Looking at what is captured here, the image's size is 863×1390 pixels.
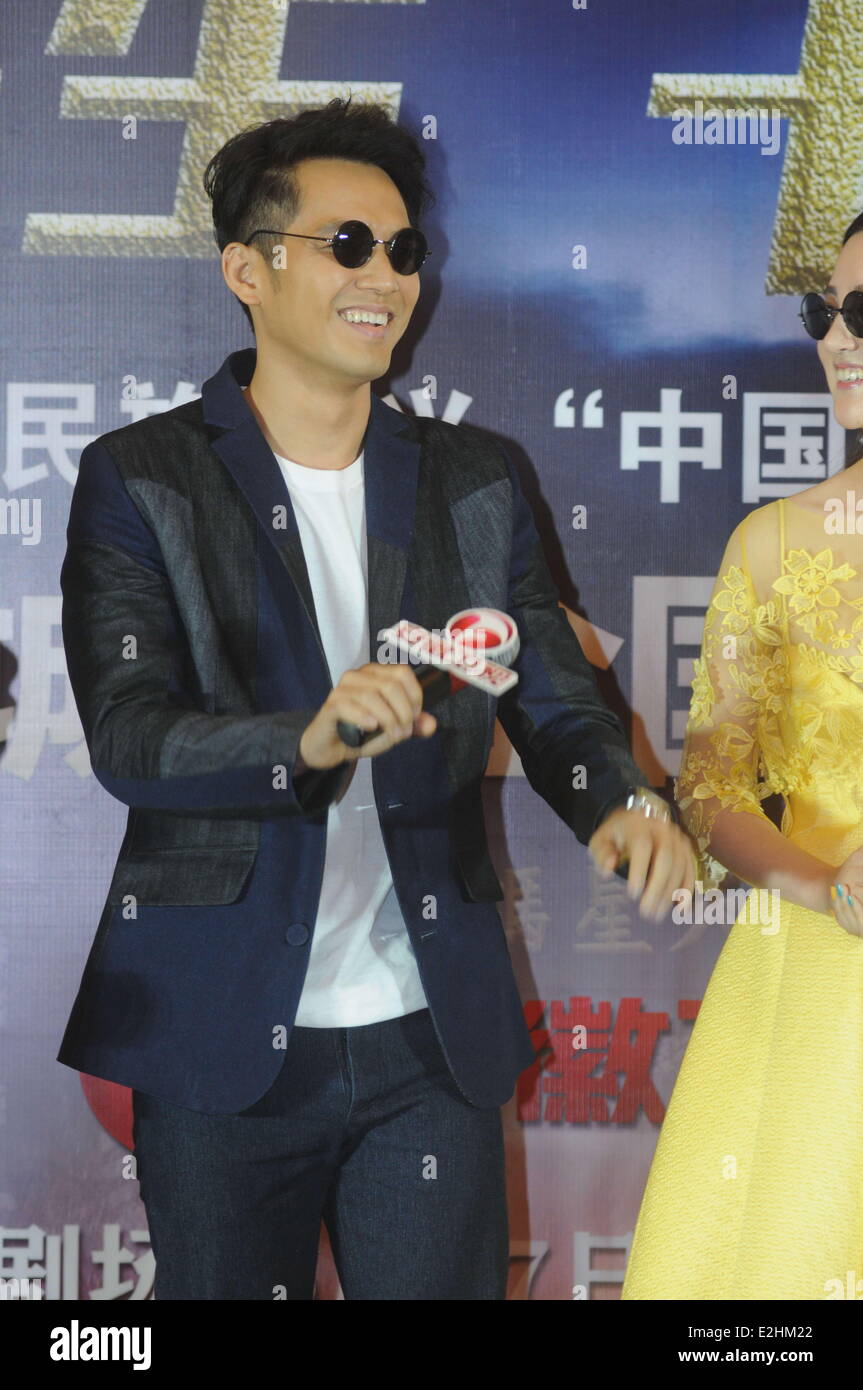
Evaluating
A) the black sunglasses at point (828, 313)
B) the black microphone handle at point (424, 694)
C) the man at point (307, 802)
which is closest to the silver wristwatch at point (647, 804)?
the man at point (307, 802)

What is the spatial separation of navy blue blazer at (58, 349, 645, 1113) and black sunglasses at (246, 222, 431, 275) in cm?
24

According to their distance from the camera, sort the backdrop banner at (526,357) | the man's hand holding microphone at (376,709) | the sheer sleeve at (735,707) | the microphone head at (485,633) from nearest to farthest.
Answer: the man's hand holding microphone at (376,709) < the microphone head at (485,633) < the sheer sleeve at (735,707) < the backdrop banner at (526,357)

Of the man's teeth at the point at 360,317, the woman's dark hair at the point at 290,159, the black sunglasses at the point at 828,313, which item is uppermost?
the woman's dark hair at the point at 290,159

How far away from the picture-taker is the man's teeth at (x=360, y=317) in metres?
2.12

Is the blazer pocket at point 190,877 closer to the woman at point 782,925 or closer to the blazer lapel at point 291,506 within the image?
the blazer lapel at point 291,506

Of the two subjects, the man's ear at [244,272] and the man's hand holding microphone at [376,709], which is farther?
the man's ear at [244,272]

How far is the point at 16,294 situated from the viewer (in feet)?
8.25

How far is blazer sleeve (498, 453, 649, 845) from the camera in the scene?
1.99 m

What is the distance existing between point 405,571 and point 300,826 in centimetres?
39

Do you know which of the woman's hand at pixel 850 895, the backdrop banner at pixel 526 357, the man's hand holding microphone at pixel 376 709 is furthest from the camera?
the backdrop banner at pixel 526 357

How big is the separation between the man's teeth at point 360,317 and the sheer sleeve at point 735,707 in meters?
0.65

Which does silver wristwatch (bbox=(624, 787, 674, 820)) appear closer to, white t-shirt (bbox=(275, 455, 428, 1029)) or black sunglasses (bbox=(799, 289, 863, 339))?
white t-shirt (bbox=(275, 455, 428, 1029))

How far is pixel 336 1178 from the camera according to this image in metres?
2.03

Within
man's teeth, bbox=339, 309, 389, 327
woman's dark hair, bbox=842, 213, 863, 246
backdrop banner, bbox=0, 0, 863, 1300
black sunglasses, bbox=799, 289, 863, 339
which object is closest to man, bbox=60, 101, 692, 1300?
man's teeth, bbox=339, 309, 389, 327
